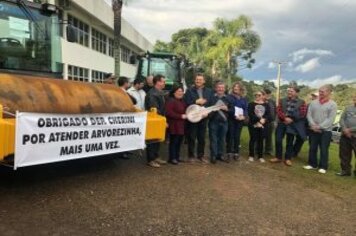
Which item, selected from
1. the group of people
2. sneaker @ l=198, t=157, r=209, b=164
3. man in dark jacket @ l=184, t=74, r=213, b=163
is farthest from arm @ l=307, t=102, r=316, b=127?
sneaker @ l=198, t=157, r=209, b=164

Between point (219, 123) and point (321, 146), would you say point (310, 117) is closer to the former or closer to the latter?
point (321, 146)

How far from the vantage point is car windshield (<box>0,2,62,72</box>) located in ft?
25.8

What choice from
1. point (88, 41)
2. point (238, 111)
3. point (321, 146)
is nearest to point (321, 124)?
point (321, 146)

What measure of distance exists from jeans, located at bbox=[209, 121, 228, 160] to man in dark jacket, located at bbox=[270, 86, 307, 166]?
1504 mm

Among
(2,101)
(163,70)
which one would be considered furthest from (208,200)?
(163,70)

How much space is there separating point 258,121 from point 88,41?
23961mm

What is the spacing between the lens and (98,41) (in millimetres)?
35875

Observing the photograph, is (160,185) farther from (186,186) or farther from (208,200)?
(208,200)

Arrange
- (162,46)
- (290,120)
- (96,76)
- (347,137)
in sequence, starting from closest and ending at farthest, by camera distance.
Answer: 1. (347,137)
2. (290,120)
3. (96,76)
4. (162,46)

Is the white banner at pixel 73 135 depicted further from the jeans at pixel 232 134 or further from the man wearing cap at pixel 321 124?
the man wearing cap at pixel 321 124

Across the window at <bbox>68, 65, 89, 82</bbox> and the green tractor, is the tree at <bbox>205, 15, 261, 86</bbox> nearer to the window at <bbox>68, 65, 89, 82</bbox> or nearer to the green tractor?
the window at <bbox>68, 65, 89, 82</bbox>

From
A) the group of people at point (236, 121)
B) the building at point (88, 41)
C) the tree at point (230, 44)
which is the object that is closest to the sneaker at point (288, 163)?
the group of people at point (236, 121)

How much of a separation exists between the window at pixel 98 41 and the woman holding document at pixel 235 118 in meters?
24.8

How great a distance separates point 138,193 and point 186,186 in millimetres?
996
